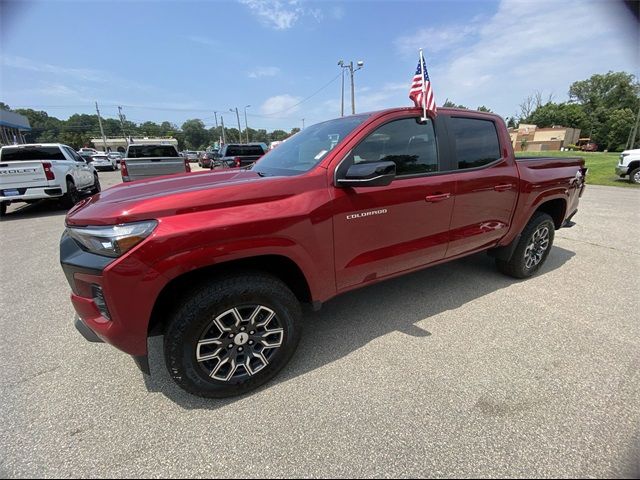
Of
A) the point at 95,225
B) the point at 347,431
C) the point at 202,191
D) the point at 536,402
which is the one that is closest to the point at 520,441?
the point at 536,402

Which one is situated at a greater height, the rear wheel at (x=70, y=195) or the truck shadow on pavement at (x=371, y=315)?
the rear wheel at (x=70, y=195)

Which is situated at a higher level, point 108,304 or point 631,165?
point 108,304

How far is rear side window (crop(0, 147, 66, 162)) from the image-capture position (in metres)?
8.32

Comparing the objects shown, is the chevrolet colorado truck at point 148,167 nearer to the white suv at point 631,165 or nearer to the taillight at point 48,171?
the taillight at point 48,171

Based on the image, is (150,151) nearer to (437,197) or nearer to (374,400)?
(437,197)

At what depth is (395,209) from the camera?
261 centimetres

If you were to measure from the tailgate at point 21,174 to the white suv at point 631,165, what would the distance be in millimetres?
20059

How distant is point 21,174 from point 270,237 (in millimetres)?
9148

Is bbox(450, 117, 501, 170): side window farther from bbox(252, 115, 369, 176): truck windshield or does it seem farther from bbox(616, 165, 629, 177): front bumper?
bbox(616, 165, 629, 177): front bumper

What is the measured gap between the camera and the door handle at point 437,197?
2790 millimetres

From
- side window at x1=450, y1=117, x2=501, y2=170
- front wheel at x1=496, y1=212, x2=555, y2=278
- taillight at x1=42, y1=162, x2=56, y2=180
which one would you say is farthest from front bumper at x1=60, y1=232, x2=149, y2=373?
taillight at x1=42, y1=162, x2=56, y2=180

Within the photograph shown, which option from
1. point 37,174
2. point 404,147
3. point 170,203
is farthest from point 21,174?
point 404,147

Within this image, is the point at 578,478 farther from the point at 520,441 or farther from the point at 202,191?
the point at 202,191

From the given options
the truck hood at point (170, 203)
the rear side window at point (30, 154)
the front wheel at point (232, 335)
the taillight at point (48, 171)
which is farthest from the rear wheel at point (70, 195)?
the front wheel at point (232, 335)
